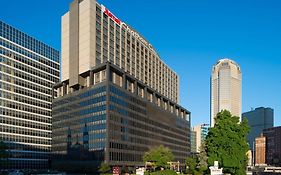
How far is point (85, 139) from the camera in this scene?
138 meters

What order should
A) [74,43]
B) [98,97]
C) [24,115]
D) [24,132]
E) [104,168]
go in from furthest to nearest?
[24,115], [24,132], [74,43], [98,97], [104,168]

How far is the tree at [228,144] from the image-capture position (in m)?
98.6

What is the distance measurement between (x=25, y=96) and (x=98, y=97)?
52.8 metres

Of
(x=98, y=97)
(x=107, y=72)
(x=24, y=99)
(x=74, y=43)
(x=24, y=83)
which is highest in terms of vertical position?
(x=74, y=43)

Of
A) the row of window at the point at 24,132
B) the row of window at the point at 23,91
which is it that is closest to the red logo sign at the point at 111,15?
the row of window at the point at 23,91

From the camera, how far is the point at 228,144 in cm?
10038

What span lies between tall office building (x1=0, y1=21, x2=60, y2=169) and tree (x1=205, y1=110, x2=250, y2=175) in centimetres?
8897

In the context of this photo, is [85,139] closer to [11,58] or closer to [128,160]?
[128,160]

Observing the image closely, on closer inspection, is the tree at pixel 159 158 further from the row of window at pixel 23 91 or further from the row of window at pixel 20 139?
the row of window at pixel 23 91

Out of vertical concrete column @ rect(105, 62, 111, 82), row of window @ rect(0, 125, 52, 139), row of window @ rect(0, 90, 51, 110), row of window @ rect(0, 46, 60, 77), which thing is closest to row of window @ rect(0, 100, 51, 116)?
row of window @ rect(0, 90, 51, 110)

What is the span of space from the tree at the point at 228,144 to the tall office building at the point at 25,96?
89.0m

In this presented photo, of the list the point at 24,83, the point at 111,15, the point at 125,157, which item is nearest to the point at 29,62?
the point at 24,83

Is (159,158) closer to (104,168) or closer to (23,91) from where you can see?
(104,168)

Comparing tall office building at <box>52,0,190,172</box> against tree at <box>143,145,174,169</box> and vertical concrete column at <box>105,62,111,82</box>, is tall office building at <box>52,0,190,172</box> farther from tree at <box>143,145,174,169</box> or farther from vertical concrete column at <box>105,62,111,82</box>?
tree at <box>143,145,174,169</box>
